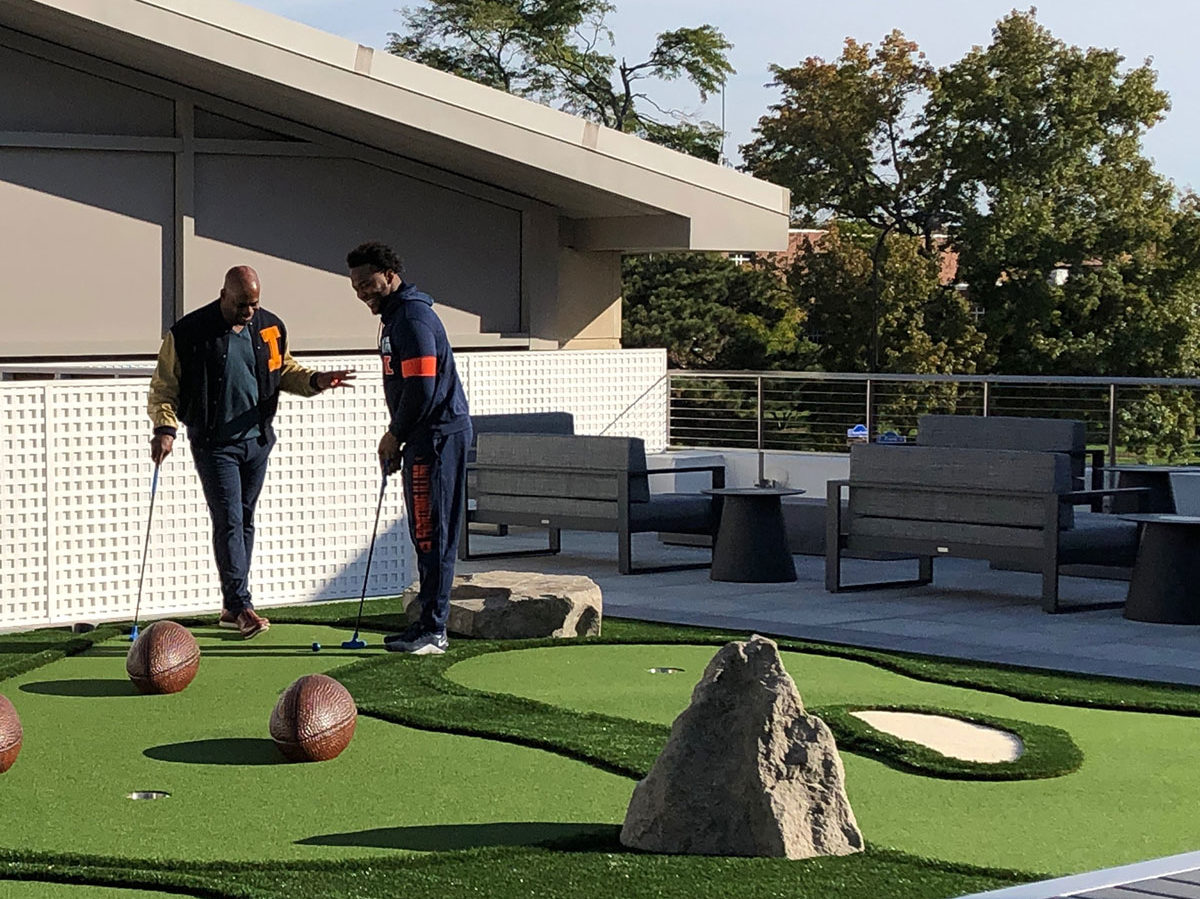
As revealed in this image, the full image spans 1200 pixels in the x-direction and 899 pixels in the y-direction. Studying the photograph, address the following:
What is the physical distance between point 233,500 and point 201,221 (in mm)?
8910

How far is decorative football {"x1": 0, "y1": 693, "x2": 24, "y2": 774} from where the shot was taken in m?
7.09

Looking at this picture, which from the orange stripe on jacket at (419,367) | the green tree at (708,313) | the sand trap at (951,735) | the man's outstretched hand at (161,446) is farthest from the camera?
the green tree at (708,313)

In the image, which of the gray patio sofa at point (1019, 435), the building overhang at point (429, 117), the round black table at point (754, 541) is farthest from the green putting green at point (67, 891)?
the building overhang at point (429, 117)

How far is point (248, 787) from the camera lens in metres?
6.96

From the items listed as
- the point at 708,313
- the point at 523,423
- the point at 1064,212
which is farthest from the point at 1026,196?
the point at 523,423

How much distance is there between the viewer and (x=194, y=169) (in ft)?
62.9

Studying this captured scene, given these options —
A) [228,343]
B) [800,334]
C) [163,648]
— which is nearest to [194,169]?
[228,343]

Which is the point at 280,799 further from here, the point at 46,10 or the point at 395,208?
the point at 395,208

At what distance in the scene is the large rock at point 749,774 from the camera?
5742 millimetres

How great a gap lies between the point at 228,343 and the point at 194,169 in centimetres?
899

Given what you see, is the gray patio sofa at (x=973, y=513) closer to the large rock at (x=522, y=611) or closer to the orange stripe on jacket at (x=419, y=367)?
the large rock at (x=522, y=611)

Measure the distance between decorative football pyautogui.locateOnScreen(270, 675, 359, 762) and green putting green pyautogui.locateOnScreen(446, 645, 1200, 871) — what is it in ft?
4.84

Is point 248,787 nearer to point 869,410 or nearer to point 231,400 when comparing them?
point 231,400

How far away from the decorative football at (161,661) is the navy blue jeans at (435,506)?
1425mm
